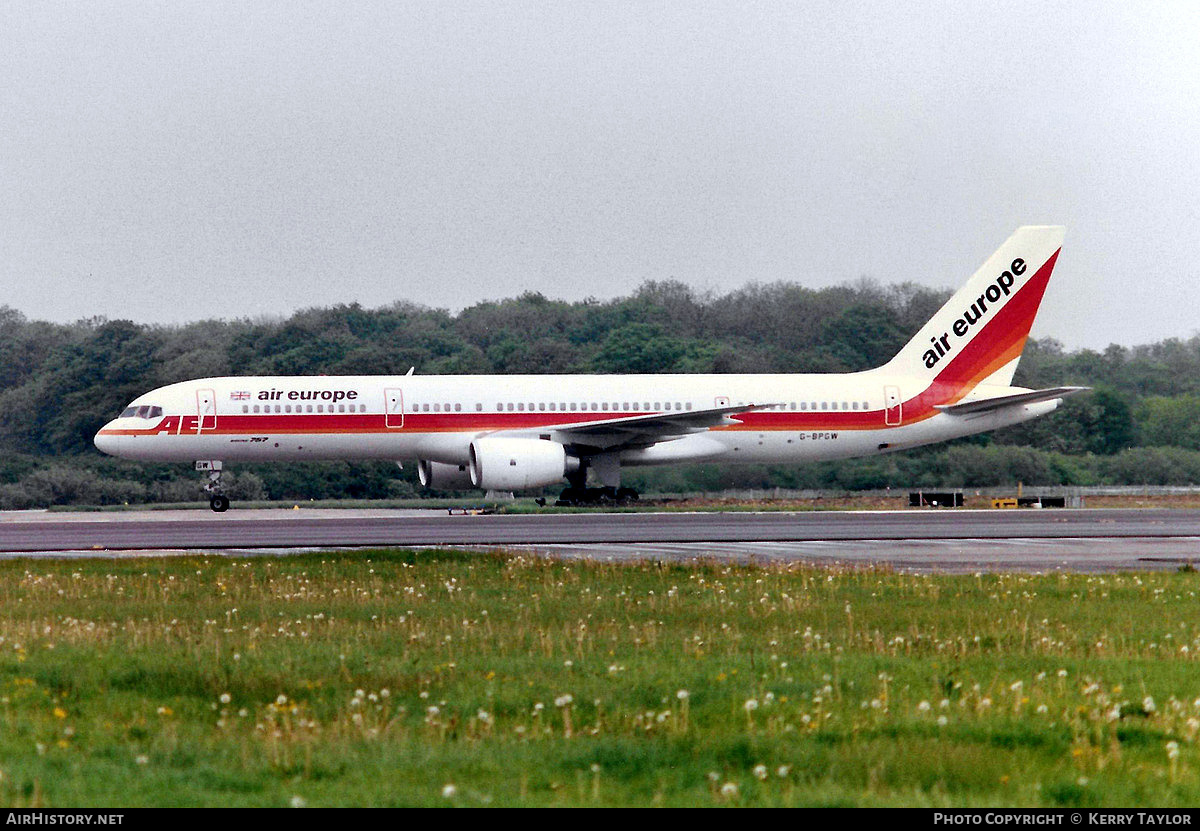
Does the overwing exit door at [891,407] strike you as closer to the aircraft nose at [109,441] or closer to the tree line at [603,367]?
the tree line at [603,367]

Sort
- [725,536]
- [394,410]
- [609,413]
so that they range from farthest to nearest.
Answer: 1. [609,413]
2. [394,410]
3. [725,536]

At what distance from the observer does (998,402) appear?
143 feet

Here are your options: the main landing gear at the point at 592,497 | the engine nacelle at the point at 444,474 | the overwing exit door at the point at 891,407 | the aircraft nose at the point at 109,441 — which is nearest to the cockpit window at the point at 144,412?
the aircraft nose at the point at 109,441

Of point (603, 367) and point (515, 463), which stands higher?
point (603, 367)

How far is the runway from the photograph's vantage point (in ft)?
78.7

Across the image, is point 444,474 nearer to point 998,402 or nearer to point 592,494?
point 592,494

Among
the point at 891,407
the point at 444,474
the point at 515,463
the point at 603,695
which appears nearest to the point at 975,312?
the point at 891,407

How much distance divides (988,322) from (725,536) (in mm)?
20152

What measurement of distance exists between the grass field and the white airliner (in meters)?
23.7

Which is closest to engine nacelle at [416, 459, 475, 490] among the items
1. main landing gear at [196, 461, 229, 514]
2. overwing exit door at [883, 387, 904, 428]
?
main landing gear at [196, 461, 229, 514]

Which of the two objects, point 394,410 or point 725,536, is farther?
point 394,410

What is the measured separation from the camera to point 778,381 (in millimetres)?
44219

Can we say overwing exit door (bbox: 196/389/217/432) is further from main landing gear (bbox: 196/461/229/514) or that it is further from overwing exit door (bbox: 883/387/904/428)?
overwing exit door (bbox: 883/387/904/428)
